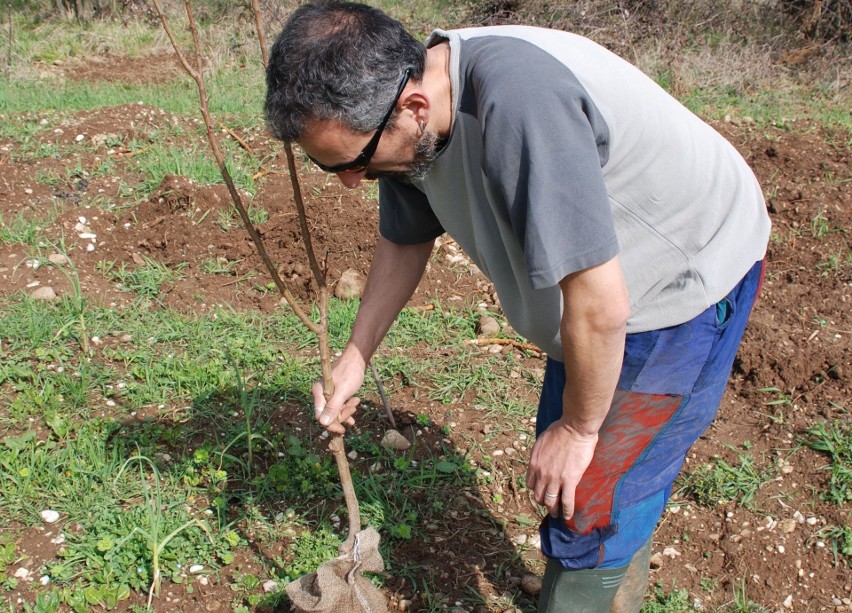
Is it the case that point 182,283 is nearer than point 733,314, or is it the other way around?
point 733,314

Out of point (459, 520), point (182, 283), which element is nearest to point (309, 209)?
point (182, 283)

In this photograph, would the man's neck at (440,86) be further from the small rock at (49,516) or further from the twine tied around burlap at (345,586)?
the small rock at (49,516)

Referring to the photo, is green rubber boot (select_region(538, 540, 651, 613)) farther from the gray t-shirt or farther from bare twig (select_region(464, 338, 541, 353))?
bare twig (select_region(464, 338, 541, 353))

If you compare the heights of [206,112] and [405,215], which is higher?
[206,112]

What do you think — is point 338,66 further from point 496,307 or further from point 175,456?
point 496,307

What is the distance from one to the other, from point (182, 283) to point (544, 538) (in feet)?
8.43

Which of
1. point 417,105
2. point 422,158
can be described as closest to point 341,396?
point 422,158

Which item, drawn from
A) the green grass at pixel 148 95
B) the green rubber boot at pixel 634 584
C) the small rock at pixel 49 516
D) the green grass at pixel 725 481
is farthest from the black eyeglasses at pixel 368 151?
the green grass at pixel 148 95

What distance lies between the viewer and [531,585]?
2.52 m

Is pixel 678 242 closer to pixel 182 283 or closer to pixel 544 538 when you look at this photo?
pixel 544 538

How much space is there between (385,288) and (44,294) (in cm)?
216

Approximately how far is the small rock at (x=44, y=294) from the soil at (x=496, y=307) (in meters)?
0.08

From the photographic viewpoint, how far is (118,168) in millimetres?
4723

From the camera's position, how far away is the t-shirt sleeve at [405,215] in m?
1.92
